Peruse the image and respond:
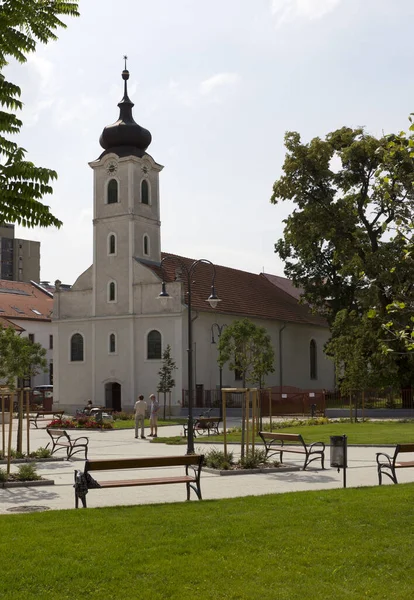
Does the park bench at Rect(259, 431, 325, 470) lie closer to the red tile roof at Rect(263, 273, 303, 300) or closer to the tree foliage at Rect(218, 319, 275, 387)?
the tree foliage at Rect(218, 319, 275, 387)

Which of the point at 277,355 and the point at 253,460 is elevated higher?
the point at 277,355

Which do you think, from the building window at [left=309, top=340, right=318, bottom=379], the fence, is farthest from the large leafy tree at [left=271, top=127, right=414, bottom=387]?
the building window at [left=309, top=340, right=318, bottom=379]

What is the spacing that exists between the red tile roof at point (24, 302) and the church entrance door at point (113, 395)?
66.3ft

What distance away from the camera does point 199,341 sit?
166ft

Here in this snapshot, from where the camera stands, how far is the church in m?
49.9

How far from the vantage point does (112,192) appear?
52.8 m

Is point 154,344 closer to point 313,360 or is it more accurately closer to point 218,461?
point 313,360

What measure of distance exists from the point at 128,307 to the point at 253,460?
34.2m

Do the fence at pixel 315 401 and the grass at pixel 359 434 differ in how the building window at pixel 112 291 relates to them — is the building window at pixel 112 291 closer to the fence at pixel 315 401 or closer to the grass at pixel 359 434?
the fence at pixel 315 401

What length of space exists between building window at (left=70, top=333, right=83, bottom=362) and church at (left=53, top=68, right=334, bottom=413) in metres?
0.07

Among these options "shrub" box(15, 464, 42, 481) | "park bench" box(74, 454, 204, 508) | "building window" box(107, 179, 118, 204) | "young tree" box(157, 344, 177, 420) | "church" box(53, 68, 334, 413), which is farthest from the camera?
"building window" box(107, 179, 118, 204)

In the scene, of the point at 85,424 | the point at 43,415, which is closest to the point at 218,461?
the point at 85,424

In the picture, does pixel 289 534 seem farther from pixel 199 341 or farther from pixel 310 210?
pixel 199 341

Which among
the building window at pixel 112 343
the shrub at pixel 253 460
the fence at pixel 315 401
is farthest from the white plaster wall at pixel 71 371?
the shrub at pixel 253 460
